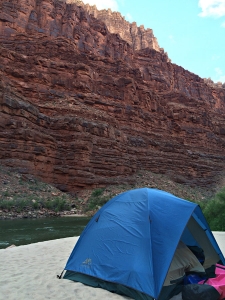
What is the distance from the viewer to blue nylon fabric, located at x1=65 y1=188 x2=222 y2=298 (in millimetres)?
3877

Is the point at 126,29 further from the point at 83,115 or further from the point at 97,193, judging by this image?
the point at 97,193

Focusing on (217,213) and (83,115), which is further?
(83,115)

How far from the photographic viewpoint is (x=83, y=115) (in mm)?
37656

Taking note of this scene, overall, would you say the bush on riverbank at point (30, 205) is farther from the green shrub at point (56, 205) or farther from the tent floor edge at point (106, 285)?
the tent floor edge at point (106, 285)

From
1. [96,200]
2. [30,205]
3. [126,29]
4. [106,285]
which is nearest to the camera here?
[106,285]

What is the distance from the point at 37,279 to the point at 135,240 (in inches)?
75.1

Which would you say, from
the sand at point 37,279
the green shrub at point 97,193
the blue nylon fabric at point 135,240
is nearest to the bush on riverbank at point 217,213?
the sand at point 37,279

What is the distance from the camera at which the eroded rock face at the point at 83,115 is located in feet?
99.1

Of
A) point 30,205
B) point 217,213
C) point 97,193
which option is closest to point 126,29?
point 97,193

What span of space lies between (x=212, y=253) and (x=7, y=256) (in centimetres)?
472

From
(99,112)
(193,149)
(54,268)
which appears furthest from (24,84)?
(54,268)

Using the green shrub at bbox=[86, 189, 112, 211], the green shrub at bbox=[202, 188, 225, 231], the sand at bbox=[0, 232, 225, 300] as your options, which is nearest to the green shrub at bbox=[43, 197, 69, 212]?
the green shrub at bbox=[86, 189, 112, 211]

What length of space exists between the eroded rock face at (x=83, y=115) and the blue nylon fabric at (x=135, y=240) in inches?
958

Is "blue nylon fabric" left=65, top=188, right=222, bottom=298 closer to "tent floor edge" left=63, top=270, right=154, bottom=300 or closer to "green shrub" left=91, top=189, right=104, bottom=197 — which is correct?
"tent floor edge" left=63, top=270, right=154, bottom=300
